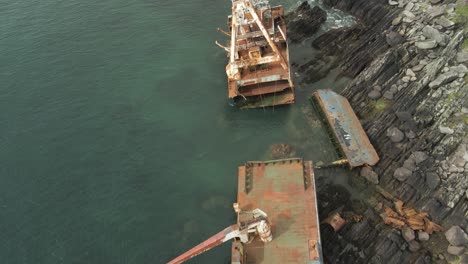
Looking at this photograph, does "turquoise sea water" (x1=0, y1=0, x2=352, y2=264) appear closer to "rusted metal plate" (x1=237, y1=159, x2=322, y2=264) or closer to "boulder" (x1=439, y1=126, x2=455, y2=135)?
"rusted metal plate" (x1=237, y1=159, x2=322, y2=264)

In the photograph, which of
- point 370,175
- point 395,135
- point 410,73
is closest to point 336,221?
point 370,175

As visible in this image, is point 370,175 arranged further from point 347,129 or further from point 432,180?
point 347,129

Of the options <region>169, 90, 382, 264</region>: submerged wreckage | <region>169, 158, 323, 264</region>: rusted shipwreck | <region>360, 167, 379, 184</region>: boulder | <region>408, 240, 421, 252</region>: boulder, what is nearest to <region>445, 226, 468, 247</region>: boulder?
<region>408, 240, 421, 252</region>: boulder

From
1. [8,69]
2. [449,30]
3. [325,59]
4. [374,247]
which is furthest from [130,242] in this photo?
[449,30]

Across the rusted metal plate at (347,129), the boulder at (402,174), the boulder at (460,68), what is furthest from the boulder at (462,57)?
the boulder at (402,174)

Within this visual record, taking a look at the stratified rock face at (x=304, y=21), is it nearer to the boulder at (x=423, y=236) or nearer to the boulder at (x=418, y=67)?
the boulder at (x=418, y=67)

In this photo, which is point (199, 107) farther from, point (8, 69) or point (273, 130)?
point (8, 69)
